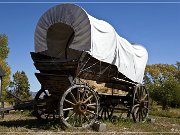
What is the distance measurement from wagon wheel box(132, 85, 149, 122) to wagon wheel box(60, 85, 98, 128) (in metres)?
3.47

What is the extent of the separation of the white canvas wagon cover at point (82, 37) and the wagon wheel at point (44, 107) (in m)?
1.74

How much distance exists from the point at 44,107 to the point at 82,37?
356 centimetres

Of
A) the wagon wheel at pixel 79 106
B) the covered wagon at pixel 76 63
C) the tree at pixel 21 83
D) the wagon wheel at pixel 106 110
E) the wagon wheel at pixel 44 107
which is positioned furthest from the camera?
the tree at pixel 21 83

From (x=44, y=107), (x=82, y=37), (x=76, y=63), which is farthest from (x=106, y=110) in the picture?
(x=82, y=37)

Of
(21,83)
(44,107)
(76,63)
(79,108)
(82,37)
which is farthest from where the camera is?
(21,83)

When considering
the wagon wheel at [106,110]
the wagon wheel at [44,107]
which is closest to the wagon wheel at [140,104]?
the wagon wheel at [106,110]

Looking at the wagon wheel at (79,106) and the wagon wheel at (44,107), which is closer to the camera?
the wagon wheel at (79,106)

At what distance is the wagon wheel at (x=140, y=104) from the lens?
54.9 feet

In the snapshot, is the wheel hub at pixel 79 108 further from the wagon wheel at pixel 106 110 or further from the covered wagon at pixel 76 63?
the wagon wheel at pixel 106 110

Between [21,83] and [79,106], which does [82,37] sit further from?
[21,83]

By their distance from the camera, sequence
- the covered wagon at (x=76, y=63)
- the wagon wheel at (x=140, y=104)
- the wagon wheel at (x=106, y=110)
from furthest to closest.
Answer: the wagon wheel at (x=106, y=110) → the wagon wheel at (x=140, y=104) → the covered wagon at (x=76, y=63)

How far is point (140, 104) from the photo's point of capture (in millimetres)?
17188

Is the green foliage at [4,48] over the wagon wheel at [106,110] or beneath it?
over

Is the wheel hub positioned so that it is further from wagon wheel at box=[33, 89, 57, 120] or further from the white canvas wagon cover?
the white canvas wagon cover
